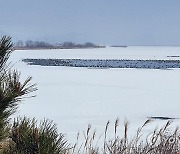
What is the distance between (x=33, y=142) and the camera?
1445 mm

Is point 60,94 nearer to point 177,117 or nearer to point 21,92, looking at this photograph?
point 177,117

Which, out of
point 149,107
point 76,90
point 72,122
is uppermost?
point 76,90

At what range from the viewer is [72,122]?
A: 10539mm

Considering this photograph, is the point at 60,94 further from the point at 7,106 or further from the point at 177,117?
the point at 7,106

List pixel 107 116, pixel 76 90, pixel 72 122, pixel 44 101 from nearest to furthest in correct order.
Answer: pixel 72 122 < pixel 107 116 < pixel 44 101 < pixel 76 90

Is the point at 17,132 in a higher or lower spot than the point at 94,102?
lower

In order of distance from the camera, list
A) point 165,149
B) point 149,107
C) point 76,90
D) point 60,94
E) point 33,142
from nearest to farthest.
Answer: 1. point 33,142
2. point 165,149
3. point 149,107
4. point 60,94
5. point 76,90

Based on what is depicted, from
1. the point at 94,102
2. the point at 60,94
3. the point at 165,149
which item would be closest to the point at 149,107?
the point at 94,102

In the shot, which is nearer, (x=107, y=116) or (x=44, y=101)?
(x=107, y=116)

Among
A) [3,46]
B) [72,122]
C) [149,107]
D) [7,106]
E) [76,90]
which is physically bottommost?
[7,106]

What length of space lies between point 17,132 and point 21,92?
0.49ft

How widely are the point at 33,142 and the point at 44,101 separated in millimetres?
13307

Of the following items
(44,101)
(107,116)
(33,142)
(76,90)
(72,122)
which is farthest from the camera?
(76,90)

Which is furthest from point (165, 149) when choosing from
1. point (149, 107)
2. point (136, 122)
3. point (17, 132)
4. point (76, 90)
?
point (76, 90)
